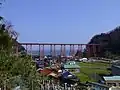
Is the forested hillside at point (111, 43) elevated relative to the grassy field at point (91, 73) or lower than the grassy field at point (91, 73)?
elevated

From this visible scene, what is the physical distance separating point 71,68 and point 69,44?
4170cm

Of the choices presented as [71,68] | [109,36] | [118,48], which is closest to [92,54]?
[109,36]

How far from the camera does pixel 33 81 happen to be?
41.9 ft

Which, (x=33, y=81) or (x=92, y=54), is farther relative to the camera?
(x=92, y=54)

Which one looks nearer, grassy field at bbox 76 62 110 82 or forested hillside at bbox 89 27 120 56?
grassy field at bbox 76 62 110 82

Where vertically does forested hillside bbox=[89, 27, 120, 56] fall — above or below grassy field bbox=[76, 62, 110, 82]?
above

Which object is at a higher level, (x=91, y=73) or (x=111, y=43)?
(x=111, y=43)

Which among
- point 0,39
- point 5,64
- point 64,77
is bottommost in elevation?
point 64,77

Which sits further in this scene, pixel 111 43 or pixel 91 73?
pixel 111 43

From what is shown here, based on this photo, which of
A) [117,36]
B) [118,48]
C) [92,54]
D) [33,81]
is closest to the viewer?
[33,81]

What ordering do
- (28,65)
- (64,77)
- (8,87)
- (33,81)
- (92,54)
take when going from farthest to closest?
(92,54)
(64,77)
(28,65)
(33,81)
(8,87)

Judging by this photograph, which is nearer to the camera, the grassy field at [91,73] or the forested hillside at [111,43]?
the grassy field at [91,73]

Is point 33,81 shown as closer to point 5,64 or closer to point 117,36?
point 5,64

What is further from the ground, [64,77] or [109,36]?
[109,36]
